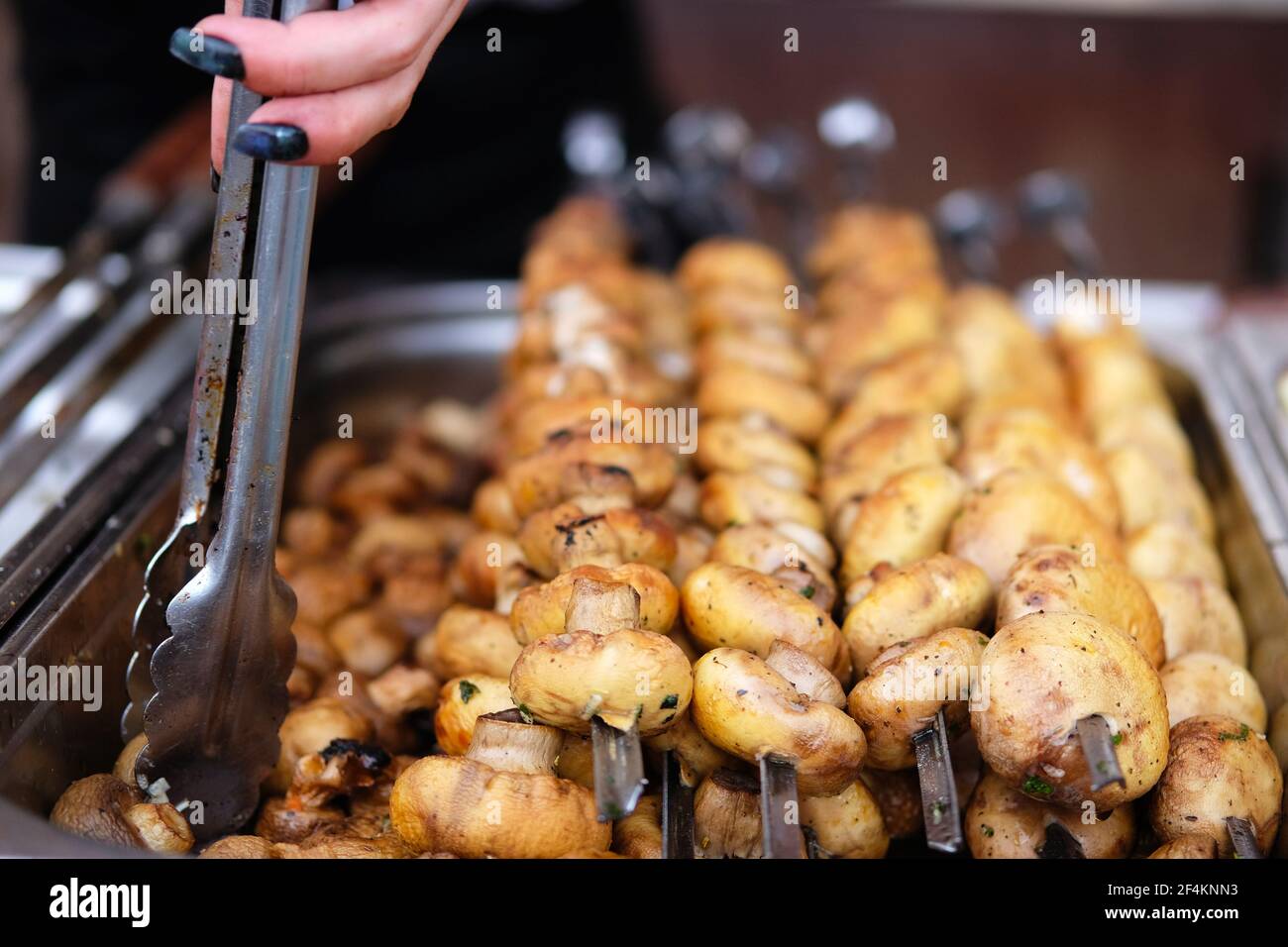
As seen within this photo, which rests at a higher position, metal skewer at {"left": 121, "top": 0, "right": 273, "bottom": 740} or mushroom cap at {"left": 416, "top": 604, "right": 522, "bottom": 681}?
metal skewer at {"left": 121, "top": 0, "right": 273, "bottom": 740}

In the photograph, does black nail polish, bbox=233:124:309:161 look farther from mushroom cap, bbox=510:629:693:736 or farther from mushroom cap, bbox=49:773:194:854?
mushroom cap, bbox=49:773:194:854

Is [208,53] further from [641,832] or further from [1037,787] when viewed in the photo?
[1037,787]

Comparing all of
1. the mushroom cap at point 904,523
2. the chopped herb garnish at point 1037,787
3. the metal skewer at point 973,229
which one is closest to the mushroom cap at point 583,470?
the mushroom cap at point 904,523

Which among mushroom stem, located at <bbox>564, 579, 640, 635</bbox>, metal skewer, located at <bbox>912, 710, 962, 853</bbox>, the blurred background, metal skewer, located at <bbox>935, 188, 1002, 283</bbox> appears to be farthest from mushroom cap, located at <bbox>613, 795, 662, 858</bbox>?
the blurred background

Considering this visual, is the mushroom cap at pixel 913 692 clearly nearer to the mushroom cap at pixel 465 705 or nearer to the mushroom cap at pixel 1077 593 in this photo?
the mushroom cap at pixel 1077 593
